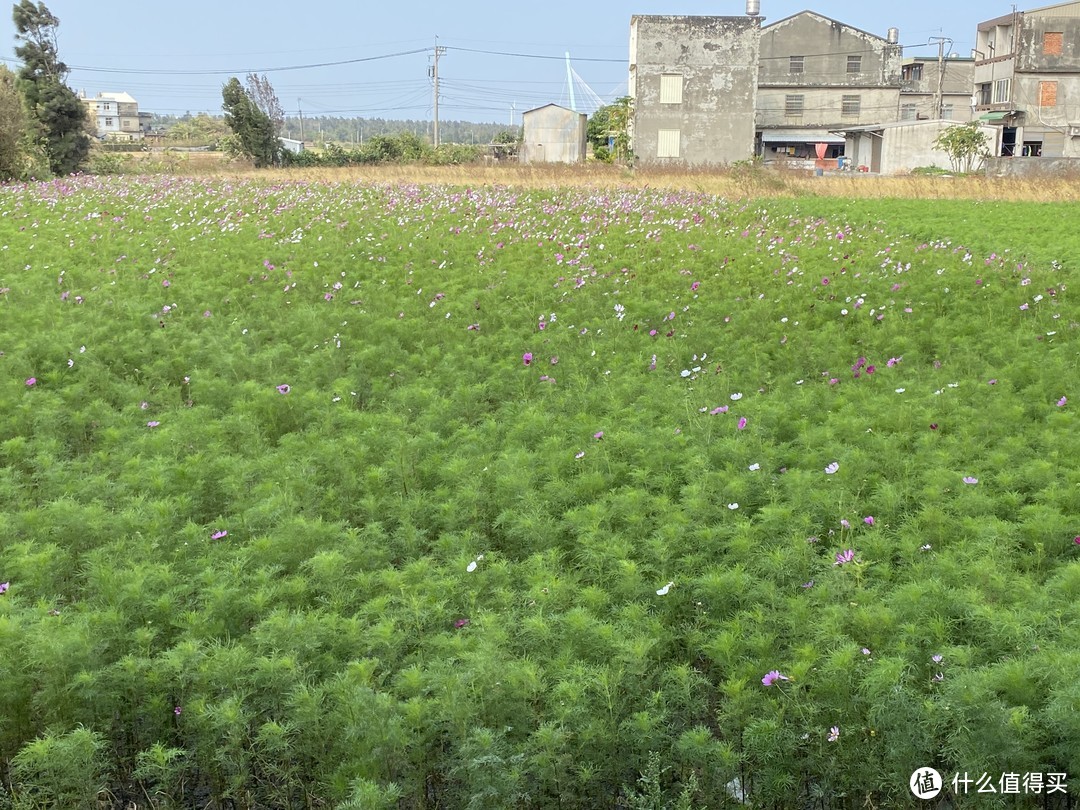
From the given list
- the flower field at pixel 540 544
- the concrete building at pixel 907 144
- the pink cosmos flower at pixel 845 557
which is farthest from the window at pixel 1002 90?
the pink cosmos flower at pixel 845 557

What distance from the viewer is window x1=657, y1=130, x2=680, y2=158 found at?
118 feet

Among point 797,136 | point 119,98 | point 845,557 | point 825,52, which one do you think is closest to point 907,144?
point 797,136

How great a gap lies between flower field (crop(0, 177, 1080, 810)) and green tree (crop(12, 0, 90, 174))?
23.5 meters

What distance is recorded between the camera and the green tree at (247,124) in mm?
34875

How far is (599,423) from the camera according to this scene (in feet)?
16.8

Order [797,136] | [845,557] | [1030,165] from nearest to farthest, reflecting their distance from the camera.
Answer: [845,557]
[1030,165]
[797,136]

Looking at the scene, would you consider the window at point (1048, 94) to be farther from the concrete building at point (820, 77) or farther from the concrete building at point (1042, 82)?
the concrete building at point (820, 77)

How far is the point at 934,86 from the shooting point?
5059 centimetres

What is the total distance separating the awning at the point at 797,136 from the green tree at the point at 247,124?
24.4 meters

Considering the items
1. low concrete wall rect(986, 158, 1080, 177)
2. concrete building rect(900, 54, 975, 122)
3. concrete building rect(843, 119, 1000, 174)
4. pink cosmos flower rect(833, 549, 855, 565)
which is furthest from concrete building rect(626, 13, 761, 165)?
pink cosmos flower rect(833, 549, 855, 565)

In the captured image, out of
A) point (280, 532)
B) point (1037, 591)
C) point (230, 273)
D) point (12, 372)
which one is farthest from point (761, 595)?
point (230, 273)

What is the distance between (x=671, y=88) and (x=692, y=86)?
886mm

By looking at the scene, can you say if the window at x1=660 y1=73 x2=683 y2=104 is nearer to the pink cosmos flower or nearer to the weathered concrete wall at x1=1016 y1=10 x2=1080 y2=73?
the weathered concrete wall at x1=1016 y1=10 x2=1080 y2=73

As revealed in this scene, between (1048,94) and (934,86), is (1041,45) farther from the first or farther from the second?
(934,86)
